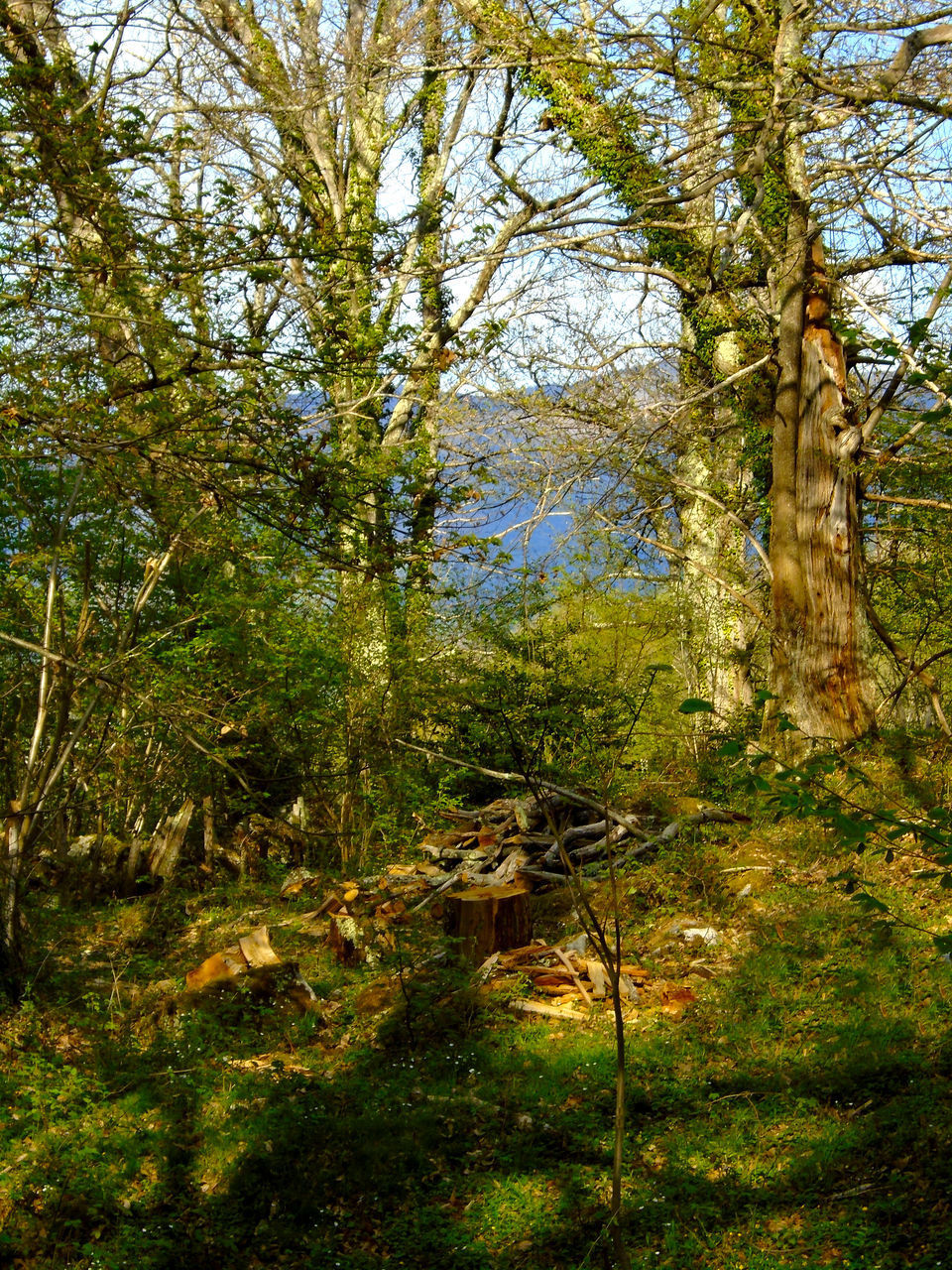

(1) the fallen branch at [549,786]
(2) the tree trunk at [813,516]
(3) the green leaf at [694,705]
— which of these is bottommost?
(1) the fallen branch at [549,786]

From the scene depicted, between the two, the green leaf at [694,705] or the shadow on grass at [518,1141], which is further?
the shadow on grass at [518,1141]

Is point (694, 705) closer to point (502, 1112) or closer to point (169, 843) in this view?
point (502, 1112)

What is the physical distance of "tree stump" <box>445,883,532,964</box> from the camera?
6391 mm

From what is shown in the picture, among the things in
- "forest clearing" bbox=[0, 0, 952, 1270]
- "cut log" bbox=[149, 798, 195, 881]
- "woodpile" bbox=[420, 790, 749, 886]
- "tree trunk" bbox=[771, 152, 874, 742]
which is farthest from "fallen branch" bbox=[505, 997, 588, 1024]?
"cut log" bbox=[149, 798, 195, 881]

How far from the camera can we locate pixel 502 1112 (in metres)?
4.67

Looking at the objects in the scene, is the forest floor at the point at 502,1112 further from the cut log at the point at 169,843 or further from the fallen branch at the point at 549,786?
the cut log at the point at 169,843

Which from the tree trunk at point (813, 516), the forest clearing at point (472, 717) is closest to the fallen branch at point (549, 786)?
the forest clearing at point (472, 717)

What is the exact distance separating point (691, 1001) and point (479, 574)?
22.3 feet

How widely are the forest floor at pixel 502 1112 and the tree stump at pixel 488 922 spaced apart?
0.23m

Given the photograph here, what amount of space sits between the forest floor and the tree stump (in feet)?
0.75

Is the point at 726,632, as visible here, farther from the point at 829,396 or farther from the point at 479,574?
the point at 829,396

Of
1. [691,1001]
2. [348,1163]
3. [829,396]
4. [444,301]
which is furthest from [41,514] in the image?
[444,301]

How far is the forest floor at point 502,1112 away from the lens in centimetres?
379

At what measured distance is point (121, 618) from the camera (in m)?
8.41
